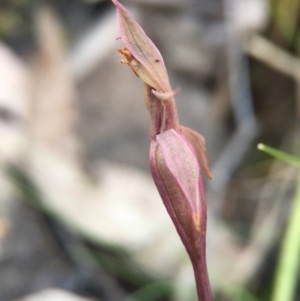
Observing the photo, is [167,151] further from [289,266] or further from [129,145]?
[129,145]

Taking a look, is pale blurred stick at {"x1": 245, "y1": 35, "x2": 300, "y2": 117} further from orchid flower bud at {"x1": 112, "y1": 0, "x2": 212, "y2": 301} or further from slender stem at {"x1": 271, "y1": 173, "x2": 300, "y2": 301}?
orchid flower bud at {"x1": 112, "y1": 0, "x2": 212, "y2": 301}

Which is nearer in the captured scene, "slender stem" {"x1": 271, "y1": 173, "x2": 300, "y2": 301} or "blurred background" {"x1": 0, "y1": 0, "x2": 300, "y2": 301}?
"slender stem" {"x1": 271, "y1": 173, "x2": 300, "y2": 301}

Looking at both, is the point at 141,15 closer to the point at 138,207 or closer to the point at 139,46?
the point at 138,207

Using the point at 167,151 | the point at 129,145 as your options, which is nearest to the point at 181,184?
the point at 167,151

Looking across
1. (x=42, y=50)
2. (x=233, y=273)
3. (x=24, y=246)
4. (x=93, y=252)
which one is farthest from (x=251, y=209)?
(x=42, y=50)

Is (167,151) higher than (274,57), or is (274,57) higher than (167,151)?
(167,151)

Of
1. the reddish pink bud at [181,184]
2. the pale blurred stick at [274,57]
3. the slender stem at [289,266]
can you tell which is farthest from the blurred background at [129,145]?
the reddish pink bud at [181,184]

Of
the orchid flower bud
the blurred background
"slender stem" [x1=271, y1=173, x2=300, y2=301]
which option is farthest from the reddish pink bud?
the blurred background

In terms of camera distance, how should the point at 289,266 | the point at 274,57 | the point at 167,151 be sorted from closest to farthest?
the point at 167,151 → the point at 289,266 → the point at 274,57
